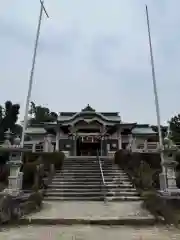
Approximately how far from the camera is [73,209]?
965cm

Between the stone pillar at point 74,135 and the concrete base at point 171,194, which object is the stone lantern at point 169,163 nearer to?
the concrete base at point 171,194

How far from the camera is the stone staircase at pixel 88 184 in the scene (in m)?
12.0

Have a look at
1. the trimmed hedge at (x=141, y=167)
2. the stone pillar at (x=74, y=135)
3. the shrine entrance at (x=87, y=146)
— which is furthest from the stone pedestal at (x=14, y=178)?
the shrine entrance at (x=87, y=146)

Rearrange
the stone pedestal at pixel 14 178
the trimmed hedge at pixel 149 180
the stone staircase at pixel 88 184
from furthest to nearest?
the stone staircase at pixel 88 184 → the stone pedestal at pixel 14 178 → the trimmed hedge at pixel 149 180

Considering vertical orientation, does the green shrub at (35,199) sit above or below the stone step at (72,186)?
below

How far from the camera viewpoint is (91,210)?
9.40 metres

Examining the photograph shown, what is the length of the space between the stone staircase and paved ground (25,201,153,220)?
0.97m

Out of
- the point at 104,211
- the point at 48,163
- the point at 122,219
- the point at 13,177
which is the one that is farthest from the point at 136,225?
the point at 48,163

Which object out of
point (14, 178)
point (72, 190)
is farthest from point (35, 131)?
point (14, 178)

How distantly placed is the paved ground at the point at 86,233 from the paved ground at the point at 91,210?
34.6 inches

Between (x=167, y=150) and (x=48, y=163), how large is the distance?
8192 mm

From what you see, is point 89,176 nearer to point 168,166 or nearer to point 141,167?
point 141,167

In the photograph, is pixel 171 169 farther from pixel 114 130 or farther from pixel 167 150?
pixel 114 130

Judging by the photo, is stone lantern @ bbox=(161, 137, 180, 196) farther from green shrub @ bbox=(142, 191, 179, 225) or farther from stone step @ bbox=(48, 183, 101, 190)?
stone step @ bbox=(48, 183, 101, 190)
